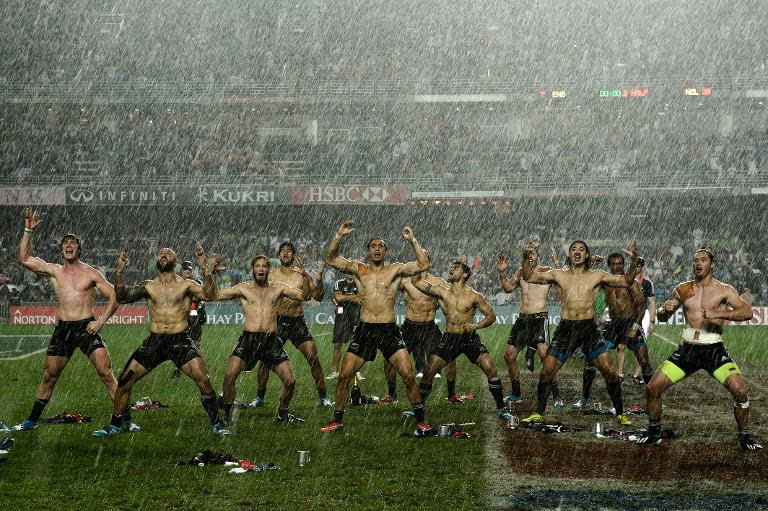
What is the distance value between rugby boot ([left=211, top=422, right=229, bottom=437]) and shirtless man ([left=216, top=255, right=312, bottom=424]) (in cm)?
67

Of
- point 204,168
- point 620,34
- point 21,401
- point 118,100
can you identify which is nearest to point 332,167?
point 204,168

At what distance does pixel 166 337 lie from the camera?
1153cm

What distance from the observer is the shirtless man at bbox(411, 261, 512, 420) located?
42.7ft

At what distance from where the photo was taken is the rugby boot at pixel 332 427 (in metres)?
11.9

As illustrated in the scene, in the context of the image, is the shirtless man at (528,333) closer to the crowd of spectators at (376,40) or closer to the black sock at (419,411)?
the black sock at (419,411)

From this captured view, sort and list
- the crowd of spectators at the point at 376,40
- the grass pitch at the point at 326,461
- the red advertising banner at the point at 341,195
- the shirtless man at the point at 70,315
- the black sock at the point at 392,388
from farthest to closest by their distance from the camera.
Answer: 1. the crowd of spectators at the point at 376,40
2. the red advertising banner at the point at 341,195
3. the black sock at the point at 392,388
4. the shirtless man at the point at 70,315
5. the grass pitch at the point at 326,461

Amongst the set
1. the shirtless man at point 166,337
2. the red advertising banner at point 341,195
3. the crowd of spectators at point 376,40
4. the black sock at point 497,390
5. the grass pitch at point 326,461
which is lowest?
the grass pitch at point 326,461

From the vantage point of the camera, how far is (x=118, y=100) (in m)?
38.1

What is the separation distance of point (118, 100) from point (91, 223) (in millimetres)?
4918

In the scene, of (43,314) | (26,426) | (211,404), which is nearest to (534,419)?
(211,404)

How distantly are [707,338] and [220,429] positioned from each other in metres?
5.73

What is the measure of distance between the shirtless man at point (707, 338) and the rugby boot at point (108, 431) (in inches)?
248

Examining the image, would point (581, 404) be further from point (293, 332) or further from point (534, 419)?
point (293, 332)

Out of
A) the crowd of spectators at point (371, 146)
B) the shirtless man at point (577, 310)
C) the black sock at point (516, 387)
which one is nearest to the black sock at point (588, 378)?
the black sock at point (516, 387)
